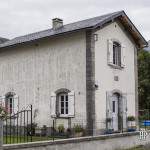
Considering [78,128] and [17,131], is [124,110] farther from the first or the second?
[17,131]

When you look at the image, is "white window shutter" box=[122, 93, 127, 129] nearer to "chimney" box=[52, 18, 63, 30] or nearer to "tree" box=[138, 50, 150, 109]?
"chimney" box=[52, 18, 63, 30]

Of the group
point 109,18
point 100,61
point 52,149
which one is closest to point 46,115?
point 100,61

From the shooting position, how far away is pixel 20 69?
2234 cm

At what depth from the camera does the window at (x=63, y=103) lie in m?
19.8

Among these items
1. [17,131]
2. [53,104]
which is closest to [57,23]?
[53,104]

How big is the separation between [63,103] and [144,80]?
15384 mm

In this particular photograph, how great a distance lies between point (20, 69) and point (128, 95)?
6349 millimetres

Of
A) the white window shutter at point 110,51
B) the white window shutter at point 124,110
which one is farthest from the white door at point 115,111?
the white window shutter at point 110,51

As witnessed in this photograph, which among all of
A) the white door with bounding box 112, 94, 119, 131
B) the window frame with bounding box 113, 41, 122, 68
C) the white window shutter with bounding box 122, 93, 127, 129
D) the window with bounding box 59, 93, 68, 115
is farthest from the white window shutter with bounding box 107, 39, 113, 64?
the window with bounding box 59, 93, 68, 115

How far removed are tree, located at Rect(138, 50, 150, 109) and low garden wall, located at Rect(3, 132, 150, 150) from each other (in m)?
15.2

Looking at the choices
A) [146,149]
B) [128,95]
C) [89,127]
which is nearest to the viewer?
[146,149]

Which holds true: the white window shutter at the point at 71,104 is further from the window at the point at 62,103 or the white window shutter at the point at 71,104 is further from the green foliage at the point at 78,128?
the green foliage at the point at 78,128

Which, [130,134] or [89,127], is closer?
[130,134]

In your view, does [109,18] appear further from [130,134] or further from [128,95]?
[130,134]
